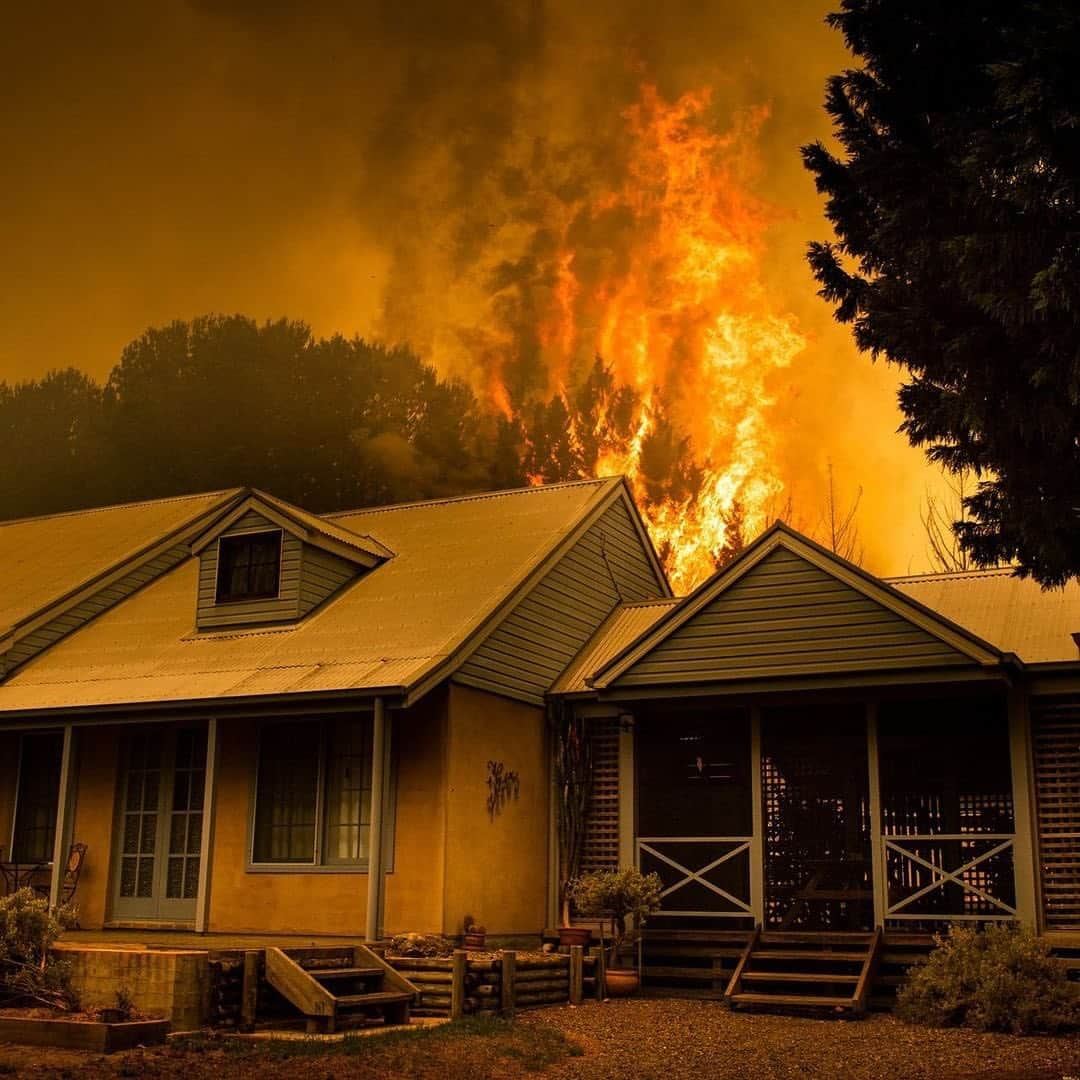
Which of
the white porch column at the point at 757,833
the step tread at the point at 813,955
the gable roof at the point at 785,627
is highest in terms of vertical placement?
the gable roof at the point at 785,627

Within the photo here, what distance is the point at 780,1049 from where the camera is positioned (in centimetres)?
1179

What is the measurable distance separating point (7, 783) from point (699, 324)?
30.5 meters

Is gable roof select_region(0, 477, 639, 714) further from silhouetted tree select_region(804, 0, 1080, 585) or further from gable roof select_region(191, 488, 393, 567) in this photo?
silhouetted tree select_region(804, 0, 1080, 585)

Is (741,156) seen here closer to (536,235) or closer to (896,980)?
(536,235)

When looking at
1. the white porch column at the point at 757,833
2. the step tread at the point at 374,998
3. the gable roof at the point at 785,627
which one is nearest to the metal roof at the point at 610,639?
the gable roof at the point at 785,627

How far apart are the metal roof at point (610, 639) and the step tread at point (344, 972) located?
185 inches

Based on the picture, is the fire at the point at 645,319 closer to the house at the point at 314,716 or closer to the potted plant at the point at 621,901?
the house at the point at 314,716

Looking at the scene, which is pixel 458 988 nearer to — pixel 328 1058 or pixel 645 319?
pixel 328 1058

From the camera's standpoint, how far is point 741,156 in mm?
42781

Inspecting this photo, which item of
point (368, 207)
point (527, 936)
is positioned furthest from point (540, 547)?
point (368, 207)

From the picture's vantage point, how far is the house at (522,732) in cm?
1573

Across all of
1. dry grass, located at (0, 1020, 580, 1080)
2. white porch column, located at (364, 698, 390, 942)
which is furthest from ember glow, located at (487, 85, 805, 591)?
dry grass, located at (0, 1020, 580, 1080)

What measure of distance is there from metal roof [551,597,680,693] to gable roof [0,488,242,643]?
18.4 ft

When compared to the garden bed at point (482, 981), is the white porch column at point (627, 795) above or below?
above
